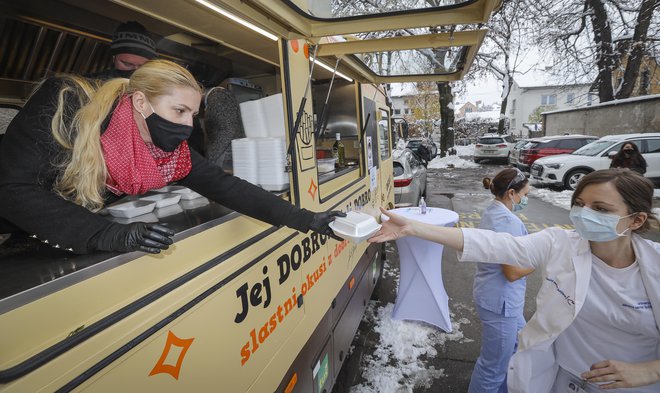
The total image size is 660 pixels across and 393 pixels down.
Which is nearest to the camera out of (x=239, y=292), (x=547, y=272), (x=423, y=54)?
(x=239, y=292)

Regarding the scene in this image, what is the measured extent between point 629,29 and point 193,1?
20.7 m

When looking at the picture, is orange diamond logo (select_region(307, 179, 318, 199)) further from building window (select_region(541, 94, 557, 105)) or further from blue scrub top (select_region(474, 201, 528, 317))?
building window (select_region(541, 94, 557, 105))

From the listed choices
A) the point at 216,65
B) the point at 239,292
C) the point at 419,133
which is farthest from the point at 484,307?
the point at 419,133

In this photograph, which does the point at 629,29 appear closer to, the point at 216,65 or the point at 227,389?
the point at 216,65

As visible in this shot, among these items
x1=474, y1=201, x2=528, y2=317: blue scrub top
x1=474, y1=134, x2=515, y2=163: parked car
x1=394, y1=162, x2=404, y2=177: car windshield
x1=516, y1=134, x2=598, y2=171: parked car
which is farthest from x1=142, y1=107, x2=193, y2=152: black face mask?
x1=474, y1=134, x2=515, y2=163: parked car

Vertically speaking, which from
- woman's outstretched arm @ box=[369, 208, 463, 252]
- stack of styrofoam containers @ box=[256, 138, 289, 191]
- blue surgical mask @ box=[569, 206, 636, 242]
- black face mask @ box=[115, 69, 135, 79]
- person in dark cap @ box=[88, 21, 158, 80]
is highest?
person in dark cap @ box=[88, 21, 158, 80]

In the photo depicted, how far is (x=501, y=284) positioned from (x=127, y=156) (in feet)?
7.90

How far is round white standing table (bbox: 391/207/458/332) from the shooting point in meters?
3.57

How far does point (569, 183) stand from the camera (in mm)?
10297

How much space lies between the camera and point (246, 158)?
200 centimetres

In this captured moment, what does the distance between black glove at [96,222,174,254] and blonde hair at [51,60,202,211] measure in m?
0.20

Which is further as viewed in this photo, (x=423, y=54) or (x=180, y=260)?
(x=423, y=54)

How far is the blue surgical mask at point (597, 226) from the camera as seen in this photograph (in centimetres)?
152

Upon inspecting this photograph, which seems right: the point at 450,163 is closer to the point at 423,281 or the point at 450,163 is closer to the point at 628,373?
the point at 423,281
